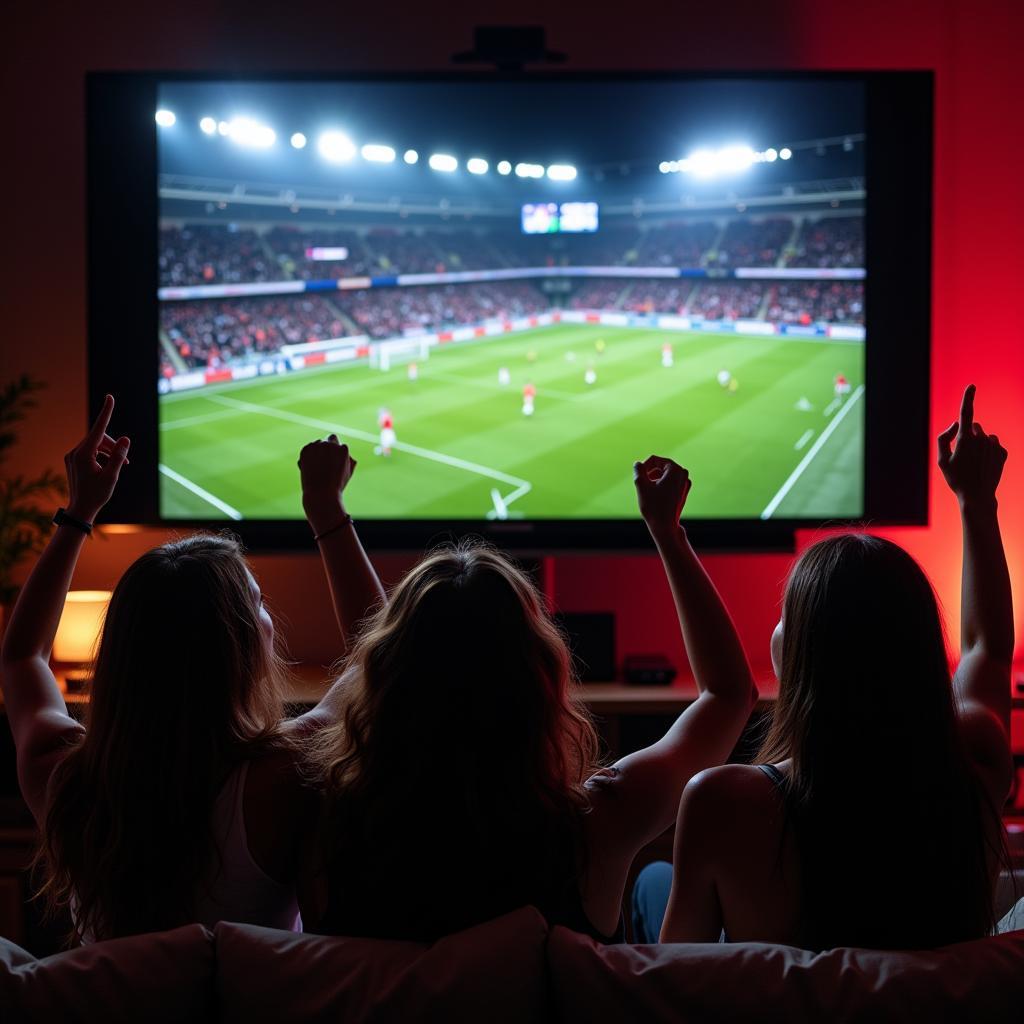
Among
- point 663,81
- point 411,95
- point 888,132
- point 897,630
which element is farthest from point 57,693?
point 888,132

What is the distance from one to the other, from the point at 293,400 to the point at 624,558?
57.2 inches

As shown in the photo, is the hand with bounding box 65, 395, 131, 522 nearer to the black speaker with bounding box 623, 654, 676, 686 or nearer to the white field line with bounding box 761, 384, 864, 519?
the black speaker with bounding box 623, 654, 676, 686

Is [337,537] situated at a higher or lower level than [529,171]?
lower

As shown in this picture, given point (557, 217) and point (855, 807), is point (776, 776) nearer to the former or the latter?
point (855, 807)

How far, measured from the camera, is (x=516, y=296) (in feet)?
13.1

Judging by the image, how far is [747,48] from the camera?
4.16 meters

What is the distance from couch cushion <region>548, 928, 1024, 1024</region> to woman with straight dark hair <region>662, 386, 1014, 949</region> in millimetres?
233

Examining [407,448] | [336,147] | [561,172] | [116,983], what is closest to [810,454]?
[561,172]

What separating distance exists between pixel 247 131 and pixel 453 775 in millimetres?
3136

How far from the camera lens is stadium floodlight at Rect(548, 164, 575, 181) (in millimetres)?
3924

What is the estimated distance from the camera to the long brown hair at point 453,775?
138 centimetres

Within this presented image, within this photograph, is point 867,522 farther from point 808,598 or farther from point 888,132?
point 808,598

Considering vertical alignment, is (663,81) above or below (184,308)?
above

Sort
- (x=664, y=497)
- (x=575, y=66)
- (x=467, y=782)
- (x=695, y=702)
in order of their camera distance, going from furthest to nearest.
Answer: (x=575, y=66) < (x=664, y=497) < (x=695, y=702) < (x=467, y=782)
